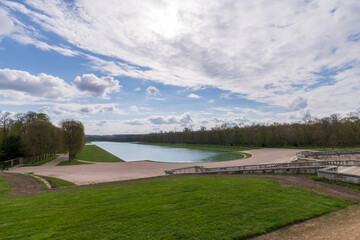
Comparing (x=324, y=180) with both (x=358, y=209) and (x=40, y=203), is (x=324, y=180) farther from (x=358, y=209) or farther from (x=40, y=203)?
(x=40, y=203)

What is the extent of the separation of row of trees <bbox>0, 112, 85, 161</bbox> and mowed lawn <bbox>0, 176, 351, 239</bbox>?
37172 millimetres

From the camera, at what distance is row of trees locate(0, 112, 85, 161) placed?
40.6 metres

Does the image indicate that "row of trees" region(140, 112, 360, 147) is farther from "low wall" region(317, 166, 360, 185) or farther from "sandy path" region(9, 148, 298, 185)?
"low wall" region(317, 166, 360, 185)

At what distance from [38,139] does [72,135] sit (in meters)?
6.16

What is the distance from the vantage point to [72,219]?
6.90m

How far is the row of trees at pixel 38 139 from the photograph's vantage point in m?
40.6

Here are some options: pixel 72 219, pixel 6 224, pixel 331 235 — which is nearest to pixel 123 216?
pixel 72 219

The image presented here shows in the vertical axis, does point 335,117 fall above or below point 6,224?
above

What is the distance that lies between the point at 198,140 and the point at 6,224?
111 metres

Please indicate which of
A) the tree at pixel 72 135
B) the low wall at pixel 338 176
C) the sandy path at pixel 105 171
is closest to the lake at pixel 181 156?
the tree at pixel 72 135

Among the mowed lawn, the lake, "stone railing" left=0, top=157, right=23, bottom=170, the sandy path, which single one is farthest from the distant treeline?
"stone railing" left=0, top=157, right=23, bottom=170

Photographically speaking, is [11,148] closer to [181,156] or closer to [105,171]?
[105,171]

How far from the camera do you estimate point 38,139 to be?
133ft

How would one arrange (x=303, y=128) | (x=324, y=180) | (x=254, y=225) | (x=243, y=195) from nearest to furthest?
(x=254, y=225), (x=243, y=195), (x=324, y=180), (x=303, y=128)
